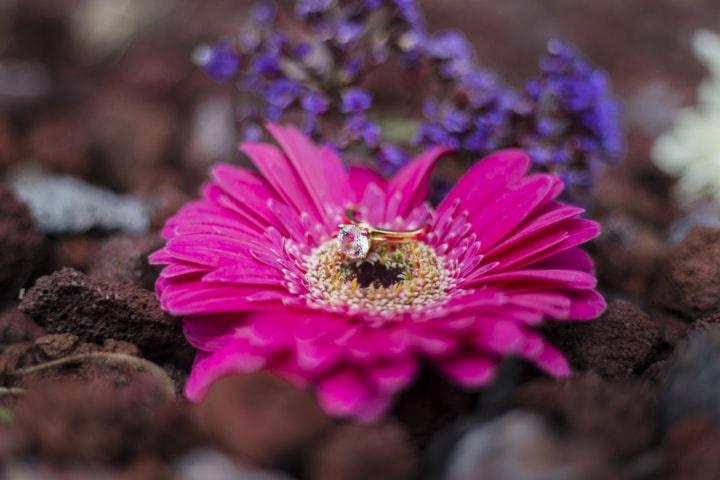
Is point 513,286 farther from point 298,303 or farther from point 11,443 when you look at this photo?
point 11,443

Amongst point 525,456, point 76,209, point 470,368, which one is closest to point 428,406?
point 470,368

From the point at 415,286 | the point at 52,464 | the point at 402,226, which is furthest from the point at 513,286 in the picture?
the point at 52,464

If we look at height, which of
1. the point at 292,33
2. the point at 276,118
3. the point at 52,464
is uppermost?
the point at 292,33

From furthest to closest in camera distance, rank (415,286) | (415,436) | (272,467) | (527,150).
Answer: (527,150)
(415,286)
(415,436)
(272,467)

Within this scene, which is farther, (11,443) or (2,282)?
(2,282)

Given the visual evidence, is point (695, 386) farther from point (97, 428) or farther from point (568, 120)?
point (568, 120)

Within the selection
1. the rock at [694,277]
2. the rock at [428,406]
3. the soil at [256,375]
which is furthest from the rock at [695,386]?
the rock at [694,277]
